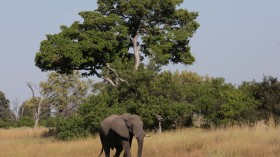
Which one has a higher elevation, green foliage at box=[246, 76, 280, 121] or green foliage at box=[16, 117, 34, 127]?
green foliage at box=[246, 76, 280, 121]

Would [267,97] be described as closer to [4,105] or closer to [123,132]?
[123,132]

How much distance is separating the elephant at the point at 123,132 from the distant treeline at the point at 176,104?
8.64 metres

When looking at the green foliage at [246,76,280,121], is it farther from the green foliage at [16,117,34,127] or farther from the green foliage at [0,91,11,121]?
the green foliage at [0,91,11,121]

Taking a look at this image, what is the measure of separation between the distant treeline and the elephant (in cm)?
864

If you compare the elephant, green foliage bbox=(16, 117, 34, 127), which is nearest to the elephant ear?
the elephant

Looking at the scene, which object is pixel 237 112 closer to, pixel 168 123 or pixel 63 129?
pixel 168 123

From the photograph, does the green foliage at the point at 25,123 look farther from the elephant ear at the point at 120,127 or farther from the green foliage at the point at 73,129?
the elephant ear at the point at 120,127

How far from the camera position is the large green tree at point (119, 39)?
83.7ft

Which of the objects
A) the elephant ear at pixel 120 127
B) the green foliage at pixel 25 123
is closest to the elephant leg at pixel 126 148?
the elephant ear at pixel 120 127

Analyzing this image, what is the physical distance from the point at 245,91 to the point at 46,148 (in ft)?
34.2

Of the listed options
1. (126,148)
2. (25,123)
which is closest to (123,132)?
(126,148)

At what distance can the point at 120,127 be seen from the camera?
11898 mm

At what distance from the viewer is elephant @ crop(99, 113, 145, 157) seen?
11446mm

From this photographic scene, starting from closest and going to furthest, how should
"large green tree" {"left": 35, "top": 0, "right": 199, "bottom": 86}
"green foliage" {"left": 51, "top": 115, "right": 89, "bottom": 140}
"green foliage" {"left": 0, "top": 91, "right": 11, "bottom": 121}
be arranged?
"green foliage" {"left": 51, "top": 115, "right": 89, "bottom": 140}
"large green tree" {"left": 35, "top": 0, "right": 199, "bottom": 86}
"green foliage" {"left": 0, "top": 91, "right": 11, "bottom": 121}
